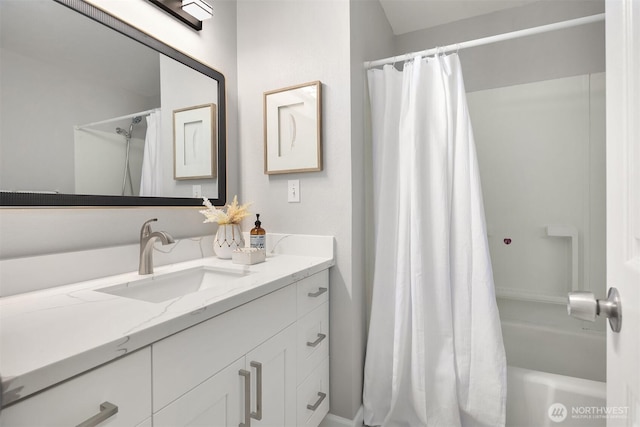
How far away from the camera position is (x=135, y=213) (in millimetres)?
1246

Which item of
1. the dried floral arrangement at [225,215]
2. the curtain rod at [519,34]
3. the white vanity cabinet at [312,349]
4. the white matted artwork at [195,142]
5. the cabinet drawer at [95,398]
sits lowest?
the white vanity cabinet at [312,349]

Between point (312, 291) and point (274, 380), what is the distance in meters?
0.39

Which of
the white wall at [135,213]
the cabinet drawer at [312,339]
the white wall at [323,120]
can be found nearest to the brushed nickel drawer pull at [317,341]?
the cabinet drawer at [312,339]

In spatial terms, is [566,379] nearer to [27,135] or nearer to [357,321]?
[357,321]

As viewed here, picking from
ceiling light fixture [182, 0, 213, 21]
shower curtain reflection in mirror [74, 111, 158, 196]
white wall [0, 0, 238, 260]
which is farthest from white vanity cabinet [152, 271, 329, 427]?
ceiling light fixture [182, 0, 213, 21]

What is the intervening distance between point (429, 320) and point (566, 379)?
62 cm

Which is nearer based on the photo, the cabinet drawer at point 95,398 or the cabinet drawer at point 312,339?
the cabinet drawer at point 95,398

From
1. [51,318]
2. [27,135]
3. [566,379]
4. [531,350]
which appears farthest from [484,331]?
[27,135]

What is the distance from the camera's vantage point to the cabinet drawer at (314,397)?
1.24m

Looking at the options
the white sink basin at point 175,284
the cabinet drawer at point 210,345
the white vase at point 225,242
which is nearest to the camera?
the cabinet drawer at point 210,345

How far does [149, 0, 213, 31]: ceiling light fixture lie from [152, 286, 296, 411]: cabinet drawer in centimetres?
128

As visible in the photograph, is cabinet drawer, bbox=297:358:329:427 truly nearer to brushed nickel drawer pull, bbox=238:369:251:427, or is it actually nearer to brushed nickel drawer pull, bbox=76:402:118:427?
brushed nickel drawer pull, bbox=238:369:251:427

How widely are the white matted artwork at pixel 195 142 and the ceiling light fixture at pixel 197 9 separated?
15.3 inches

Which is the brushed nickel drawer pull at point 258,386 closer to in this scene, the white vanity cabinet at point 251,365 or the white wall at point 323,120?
the white vanity cabinet at point 251,365
